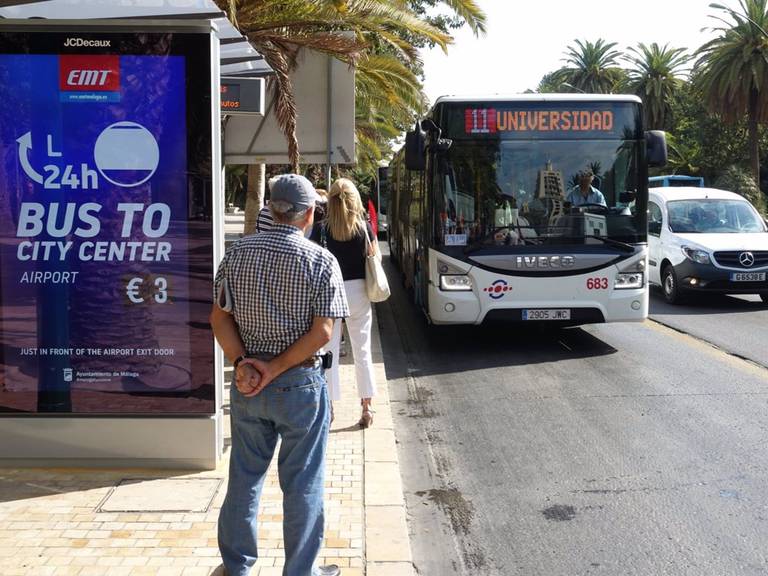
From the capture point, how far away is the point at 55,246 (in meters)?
5.32

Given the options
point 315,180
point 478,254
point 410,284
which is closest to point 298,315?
point 478,254

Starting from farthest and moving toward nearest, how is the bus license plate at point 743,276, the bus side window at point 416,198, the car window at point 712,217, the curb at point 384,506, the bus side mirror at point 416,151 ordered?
the car window at point 712,217, the bus license plate at point 743,276, the bus side window at point 416,198, the bus side mirror at point 416,151, the curb at point 384,506

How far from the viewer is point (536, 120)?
9.95m

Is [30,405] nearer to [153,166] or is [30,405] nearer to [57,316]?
[57,316]

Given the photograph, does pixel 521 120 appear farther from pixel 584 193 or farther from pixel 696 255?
pixel 696 255

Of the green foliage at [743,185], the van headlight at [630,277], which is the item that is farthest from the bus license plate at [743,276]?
the green foliage at [743,185]

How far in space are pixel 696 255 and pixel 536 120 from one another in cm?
575

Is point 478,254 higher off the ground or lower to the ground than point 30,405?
higher

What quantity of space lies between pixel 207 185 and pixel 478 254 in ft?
16.7

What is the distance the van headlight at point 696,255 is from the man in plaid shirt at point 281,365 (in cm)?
1180

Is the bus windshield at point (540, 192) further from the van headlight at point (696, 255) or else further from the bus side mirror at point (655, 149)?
the van headlight at point (696, 255)

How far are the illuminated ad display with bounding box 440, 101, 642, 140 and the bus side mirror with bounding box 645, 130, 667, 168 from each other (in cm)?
36

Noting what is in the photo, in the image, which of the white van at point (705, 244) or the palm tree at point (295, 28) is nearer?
the palm tree at point (295, 28)

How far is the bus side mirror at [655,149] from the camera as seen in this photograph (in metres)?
10.0
